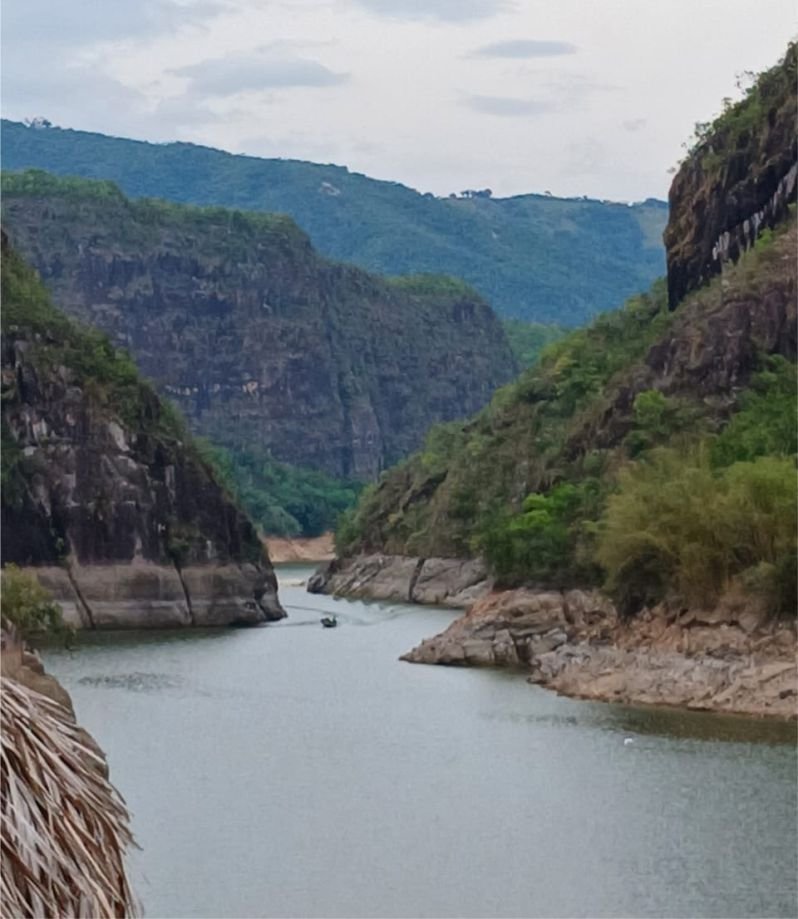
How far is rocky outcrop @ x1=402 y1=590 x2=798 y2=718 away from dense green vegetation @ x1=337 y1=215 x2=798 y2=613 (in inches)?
31.3

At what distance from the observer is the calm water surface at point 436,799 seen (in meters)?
27.7

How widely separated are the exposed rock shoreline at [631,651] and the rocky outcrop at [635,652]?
1.0 inches

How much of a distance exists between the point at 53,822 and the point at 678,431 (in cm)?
5774

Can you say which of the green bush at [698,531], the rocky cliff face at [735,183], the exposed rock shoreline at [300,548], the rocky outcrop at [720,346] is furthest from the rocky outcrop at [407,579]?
the exposed rock shoreline at [300,548]

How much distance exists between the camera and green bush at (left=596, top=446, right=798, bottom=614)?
48906 mm

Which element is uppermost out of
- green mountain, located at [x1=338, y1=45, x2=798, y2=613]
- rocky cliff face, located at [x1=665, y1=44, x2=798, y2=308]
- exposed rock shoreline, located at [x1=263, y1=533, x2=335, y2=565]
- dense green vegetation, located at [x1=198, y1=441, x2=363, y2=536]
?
rocky cliff face, located at [x1=665, y1=44, x2=798, y2=308]

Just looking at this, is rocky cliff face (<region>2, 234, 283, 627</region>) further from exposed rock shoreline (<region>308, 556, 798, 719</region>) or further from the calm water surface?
the calm water surface

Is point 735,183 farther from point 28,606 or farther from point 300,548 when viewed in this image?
point 300,548

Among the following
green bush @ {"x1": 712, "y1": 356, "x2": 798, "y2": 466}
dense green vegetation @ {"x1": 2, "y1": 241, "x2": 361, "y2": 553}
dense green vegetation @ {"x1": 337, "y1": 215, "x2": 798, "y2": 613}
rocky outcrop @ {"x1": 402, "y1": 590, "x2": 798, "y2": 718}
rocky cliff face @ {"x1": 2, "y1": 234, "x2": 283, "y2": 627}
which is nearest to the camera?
rocky outcrop @ {"x1": 402, "y1": 590, "x2": 798, "y2": 718}

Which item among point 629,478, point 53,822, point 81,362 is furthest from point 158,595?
point 53,822

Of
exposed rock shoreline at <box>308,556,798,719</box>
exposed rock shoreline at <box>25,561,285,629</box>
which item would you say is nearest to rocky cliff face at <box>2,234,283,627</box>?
exposed rock shoreline at <box>25,561,285,629</box>

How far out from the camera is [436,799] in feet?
115

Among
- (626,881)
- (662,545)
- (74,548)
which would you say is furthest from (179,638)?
(626,881)

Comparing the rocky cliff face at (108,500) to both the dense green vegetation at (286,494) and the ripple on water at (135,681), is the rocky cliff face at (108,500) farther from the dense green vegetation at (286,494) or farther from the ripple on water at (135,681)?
the dense green vegetation at (286,494)
